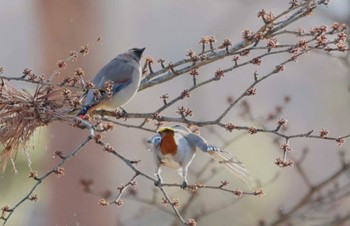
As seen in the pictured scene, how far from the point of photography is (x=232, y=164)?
2391 mm

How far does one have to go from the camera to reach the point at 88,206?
5.49 metres

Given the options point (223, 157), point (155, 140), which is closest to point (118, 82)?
point (155, 140)

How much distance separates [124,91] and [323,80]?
13.0 ft

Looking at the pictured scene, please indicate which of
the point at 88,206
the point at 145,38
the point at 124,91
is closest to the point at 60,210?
the point at 88,206

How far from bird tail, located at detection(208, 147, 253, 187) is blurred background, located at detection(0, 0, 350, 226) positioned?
1620mm

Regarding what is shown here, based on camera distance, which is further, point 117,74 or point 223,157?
point 117,74

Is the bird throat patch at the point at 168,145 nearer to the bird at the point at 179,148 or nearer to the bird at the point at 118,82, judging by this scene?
the bird at the point at 179,148

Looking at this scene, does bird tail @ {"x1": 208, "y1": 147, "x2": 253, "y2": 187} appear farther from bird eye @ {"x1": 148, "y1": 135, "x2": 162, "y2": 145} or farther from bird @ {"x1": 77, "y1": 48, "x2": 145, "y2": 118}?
bird @ {"x1": 77, "y1": 48, "x2": 145, "y2": 118}

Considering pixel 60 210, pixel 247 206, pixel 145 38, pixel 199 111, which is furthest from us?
pixel 145 38

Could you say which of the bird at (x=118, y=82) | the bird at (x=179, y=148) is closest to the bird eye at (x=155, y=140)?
the bird at (x=179, y=148)

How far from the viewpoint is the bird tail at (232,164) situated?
2350 mm

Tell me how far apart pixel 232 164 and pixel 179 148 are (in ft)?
0.63

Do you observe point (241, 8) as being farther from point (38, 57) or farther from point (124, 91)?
point (124, 91)

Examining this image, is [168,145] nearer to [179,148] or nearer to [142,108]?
[179,148]
